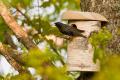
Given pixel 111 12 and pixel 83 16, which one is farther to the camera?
pixel 111 12

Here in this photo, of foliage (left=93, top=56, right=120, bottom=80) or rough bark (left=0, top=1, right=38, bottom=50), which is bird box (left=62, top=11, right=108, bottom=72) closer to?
rough bark (left=0, top=1, right=38, bottom=50)

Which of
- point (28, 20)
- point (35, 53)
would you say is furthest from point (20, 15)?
point (35, 53)

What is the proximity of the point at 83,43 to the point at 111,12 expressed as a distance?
0.42 metres

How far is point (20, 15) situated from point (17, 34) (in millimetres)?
1924

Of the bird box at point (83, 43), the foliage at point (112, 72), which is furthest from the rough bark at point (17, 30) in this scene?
the foliage at point (112, 72)

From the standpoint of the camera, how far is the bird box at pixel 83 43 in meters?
3.83

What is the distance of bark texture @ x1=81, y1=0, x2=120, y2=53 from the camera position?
3.91 m

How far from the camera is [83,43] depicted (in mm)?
3906

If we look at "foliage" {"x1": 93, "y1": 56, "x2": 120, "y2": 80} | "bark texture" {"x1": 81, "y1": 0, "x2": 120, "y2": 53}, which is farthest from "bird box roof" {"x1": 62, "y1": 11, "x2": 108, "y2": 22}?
"foliage" {"x1": 93, "y1": 56, "x2": 120, "y2": 80}

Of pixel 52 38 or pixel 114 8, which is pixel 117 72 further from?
pixel 52 38

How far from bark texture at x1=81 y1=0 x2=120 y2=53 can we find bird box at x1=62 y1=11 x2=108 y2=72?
0.30 ft

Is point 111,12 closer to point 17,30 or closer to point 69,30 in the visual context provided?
point 69,30

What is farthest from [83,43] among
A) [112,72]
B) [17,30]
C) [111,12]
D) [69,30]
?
[112,72]

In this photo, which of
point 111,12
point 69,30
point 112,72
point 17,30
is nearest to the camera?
point 112,72
